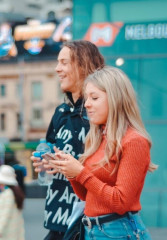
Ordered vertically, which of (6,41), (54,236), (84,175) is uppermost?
(84,175)

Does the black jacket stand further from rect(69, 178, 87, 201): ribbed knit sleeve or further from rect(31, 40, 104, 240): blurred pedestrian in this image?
rect(69, 178, 87, 201): ribbed knit sleeve

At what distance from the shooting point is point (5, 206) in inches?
130

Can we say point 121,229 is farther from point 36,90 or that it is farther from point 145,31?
point 36,90

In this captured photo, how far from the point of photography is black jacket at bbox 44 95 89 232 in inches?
102

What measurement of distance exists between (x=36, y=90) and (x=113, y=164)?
20.6 meters

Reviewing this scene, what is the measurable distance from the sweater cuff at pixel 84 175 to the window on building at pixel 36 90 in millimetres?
20344

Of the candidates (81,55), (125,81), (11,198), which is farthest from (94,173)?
(11,198)

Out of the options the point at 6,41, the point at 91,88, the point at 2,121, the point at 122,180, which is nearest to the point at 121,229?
the point at 122,180

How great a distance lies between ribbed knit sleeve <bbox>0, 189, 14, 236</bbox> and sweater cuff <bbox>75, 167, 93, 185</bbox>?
1409mm

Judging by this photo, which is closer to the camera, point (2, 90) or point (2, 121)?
point (2, 121)

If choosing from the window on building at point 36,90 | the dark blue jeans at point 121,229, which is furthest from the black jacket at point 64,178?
the window on building at point 36,90

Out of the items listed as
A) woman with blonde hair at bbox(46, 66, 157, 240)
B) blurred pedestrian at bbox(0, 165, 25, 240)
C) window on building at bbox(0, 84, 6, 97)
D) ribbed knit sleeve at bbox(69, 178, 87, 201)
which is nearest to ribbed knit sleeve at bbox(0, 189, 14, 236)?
blurred pedestrian at bbox(0, 165, 25, 240)

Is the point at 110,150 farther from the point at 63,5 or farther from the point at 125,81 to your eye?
the point at 63,5

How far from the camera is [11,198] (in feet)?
11.1
